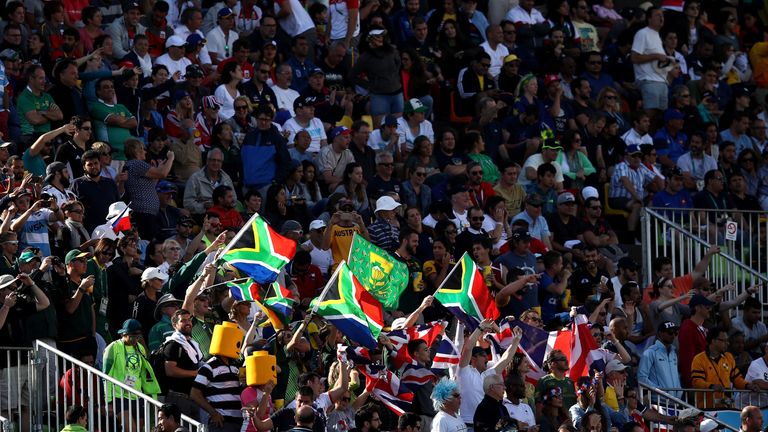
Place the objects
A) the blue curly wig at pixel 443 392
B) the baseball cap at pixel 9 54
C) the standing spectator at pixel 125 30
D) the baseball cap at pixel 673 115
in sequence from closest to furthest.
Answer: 1. the blue curly wig at pixel 443 392
2. the baseball cap at pixel 9 54
3. the standing spectator at pixel 125 30
4. the baseball cap at pixel 673 115

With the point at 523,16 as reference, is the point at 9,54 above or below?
above

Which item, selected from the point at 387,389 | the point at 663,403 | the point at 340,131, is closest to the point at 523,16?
the point at 340,131

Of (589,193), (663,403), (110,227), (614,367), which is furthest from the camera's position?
(589,193)

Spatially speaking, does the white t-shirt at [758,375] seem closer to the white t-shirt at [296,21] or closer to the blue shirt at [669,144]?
the blue shirt at [669,144]

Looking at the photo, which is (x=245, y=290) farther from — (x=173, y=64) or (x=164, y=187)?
(x=173, y=64)

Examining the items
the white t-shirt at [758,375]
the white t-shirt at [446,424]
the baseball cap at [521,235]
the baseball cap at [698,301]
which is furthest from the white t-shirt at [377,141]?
the white t-shirt at [446,424]

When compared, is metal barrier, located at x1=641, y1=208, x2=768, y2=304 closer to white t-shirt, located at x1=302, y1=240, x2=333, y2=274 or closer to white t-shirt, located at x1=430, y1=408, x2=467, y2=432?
white t-shirt, located at x1=302, y1=240, x2=333, y2=274

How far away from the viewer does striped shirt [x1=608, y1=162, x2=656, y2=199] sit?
24.5 metres

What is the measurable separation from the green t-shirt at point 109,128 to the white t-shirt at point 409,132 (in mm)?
4290

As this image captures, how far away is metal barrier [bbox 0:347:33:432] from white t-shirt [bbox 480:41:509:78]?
37.1ft

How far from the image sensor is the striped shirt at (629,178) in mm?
24453

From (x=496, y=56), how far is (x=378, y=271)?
900cm

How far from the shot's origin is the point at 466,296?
17953mm

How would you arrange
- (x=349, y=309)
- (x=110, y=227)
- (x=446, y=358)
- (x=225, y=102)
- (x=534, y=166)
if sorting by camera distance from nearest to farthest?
(x=349, y=309)
(x=446, y=358)
(x=110, y=227)
(x=225, y=102)
(x=534, y=166)
